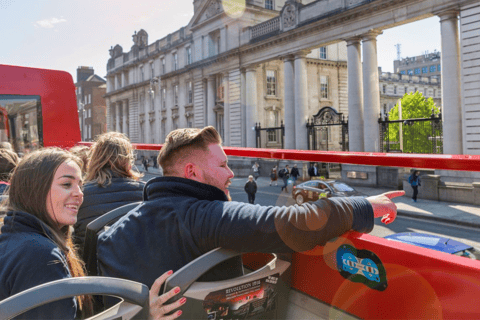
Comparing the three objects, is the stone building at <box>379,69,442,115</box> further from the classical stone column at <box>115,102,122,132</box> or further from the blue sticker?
the blue sticker

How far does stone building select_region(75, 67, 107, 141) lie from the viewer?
77.1 meters

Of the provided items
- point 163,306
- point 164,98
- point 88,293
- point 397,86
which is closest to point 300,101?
point 164,98

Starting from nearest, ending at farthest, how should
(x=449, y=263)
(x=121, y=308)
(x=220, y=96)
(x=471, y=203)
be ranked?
(x=121, y=308) < (x=449, y=263) < (x=471, y=203) < (x=220, y=96)

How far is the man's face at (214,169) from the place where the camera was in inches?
88.0

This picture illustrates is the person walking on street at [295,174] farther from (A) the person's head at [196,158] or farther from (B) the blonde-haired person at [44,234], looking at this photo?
(B) the blonde-haired person at [44,234]

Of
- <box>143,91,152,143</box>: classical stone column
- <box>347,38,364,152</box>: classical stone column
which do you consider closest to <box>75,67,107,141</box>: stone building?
<box>143,91,152,143</box>: classical stone column

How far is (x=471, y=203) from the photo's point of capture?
2033 mm

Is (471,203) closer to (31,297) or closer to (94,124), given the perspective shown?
(31,297)

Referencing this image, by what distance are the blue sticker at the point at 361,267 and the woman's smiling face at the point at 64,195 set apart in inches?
61.3

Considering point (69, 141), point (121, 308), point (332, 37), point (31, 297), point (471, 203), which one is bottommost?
point (121, 308)

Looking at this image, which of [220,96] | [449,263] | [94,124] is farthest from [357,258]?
[94,124]

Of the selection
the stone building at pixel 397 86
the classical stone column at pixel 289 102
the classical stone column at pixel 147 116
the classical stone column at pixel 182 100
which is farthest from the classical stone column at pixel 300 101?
the stone building at pixel 397 86

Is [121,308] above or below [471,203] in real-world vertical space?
below

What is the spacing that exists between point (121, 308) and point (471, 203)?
1.86 metres
